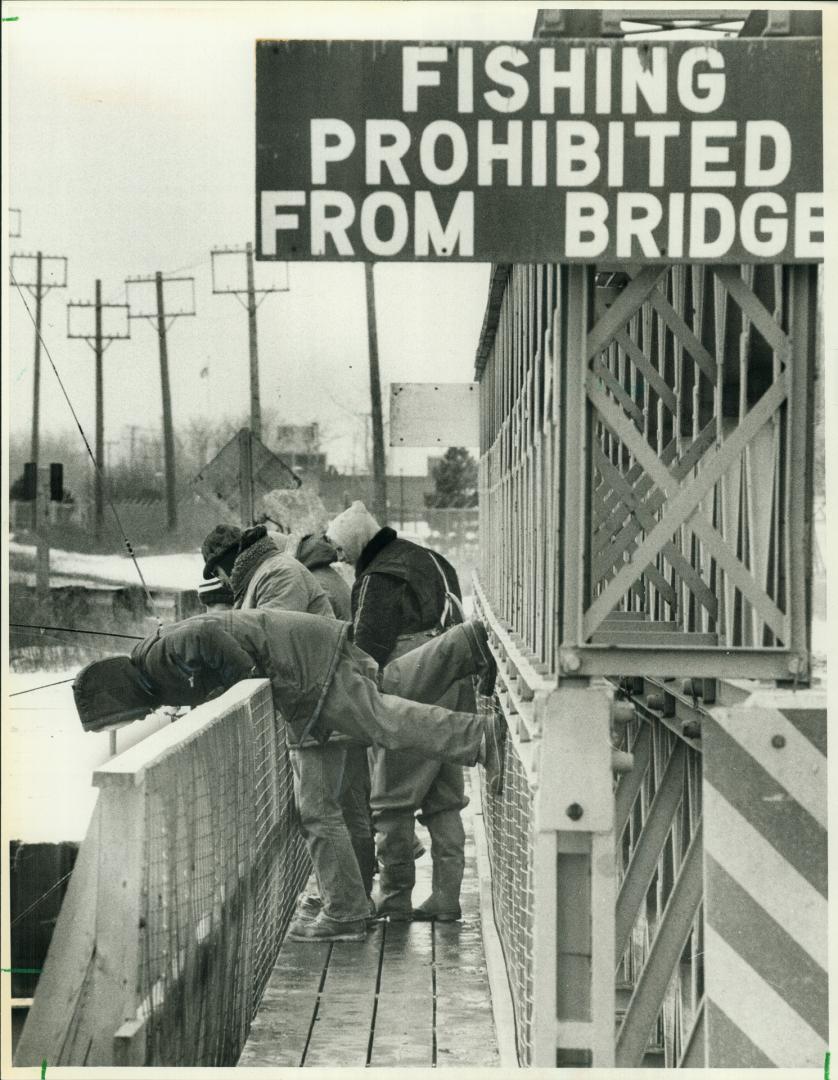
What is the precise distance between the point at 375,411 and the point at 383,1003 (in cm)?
245

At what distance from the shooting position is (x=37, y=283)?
482 cm

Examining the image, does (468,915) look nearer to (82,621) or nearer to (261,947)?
(261,947)

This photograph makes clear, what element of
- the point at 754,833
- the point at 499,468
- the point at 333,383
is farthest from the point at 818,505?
the point at 499,468

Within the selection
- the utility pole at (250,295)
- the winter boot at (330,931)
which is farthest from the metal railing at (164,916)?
the utility pole at (250,295)

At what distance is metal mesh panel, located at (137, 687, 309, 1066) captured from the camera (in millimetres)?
3795

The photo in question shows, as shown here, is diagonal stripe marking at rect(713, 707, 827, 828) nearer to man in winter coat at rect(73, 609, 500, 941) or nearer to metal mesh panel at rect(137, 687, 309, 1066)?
metal mesh panel at rect(137, 687, 309, 1066)

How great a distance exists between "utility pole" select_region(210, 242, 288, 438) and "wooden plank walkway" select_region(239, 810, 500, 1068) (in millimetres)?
2039

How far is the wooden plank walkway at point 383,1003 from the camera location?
4824 millimetres

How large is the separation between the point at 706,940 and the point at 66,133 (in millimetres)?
2805

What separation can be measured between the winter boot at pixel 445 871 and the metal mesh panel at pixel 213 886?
627 millimetres

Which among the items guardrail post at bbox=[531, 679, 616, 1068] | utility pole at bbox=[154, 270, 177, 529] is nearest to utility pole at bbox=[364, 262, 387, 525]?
utility pole at bbox=[154, 270, 177, 529]

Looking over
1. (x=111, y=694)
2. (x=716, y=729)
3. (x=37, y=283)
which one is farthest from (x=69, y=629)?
(x=716, y=729)

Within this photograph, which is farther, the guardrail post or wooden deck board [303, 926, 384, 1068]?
wooden deck board [303, 926, 384, 1068]

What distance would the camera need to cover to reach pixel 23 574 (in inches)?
209
